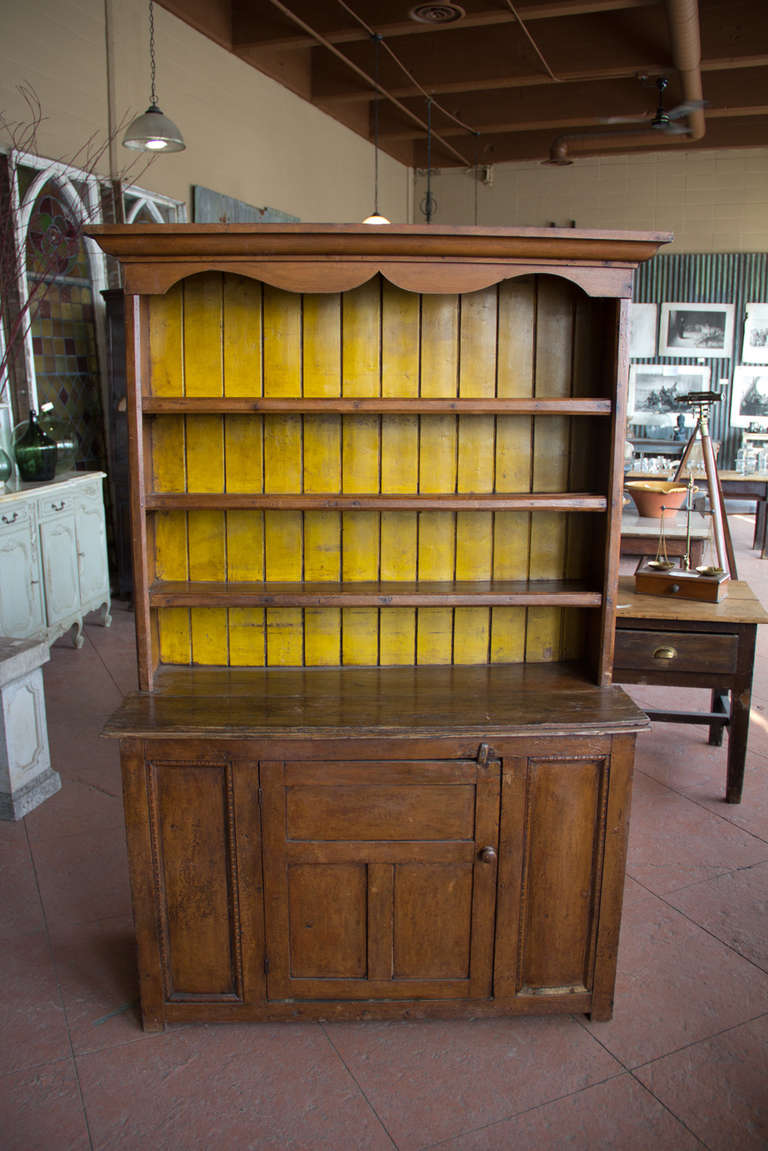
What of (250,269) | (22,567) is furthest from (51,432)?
(250,269)

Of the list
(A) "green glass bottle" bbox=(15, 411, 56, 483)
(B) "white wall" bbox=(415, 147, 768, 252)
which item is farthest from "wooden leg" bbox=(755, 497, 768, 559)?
(A) "green glass bottle" bbox=(15, 411, 56, 483)

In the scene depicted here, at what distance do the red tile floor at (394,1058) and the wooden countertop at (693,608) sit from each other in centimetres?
94

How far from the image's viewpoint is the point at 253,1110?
2.11m

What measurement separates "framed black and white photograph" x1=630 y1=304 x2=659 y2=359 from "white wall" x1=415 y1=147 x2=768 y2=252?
2.69 feet

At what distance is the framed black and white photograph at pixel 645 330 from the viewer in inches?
450

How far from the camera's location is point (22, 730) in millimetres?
3521

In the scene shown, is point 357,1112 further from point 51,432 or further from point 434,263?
point 51,432

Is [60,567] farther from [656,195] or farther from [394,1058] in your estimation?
[656,195]

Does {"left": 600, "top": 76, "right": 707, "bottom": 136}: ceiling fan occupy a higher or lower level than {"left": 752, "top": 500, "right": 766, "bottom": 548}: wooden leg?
higher

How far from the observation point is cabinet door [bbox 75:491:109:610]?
18.2 feet

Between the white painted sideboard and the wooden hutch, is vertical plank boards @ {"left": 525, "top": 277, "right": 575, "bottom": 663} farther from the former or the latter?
the white painted sideboard

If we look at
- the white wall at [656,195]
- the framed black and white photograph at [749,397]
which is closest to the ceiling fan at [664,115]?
the white wall at [656,195]

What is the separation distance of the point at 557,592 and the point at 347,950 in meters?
1.14

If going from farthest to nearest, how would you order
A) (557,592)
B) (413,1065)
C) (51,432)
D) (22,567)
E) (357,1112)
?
(51,432), (22,567), (557,592), (413,1065), (357,1112)
